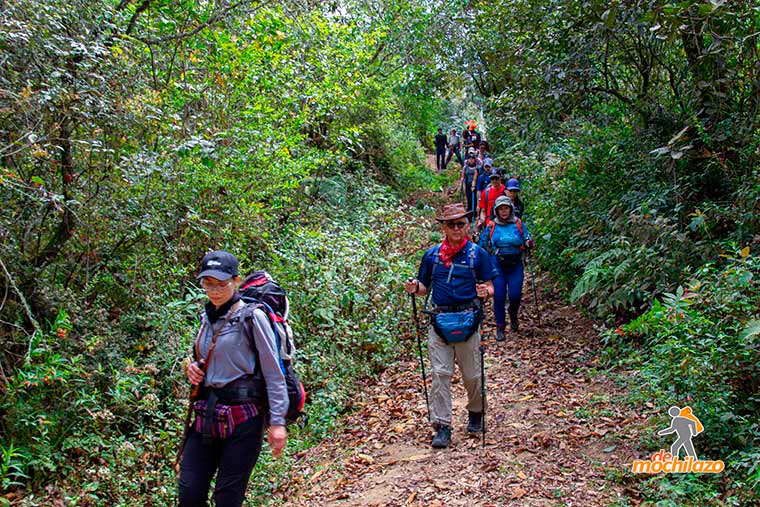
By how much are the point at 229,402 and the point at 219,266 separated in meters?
0.87

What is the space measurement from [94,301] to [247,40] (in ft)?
15.9

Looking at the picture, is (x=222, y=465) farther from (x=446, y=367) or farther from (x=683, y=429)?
(x=683, y=429)

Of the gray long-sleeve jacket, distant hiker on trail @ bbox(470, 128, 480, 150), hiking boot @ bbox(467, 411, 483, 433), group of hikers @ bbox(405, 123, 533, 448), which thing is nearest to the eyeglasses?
the gray long-sleeve jacket

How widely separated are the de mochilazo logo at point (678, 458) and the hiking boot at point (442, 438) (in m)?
1.76

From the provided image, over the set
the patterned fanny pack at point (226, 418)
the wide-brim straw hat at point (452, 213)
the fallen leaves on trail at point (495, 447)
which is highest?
the wide-brim straw hat at point (452, 213)

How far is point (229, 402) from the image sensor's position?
153 inches

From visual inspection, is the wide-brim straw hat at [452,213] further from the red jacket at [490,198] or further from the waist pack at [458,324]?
the red jacket at [490,198]

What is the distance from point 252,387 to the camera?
3.90m

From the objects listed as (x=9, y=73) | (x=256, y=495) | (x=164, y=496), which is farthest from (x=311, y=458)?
(x=9, y=73)

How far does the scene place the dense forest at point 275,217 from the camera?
573 centimetres

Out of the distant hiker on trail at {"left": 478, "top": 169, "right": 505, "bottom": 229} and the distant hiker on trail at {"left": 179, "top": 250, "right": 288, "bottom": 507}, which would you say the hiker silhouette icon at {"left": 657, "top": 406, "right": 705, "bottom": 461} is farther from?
the distant hiker on trail at {"left": 478, "top": 169, "right": 505, "bottom": 229}

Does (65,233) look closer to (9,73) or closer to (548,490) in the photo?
(9,73)

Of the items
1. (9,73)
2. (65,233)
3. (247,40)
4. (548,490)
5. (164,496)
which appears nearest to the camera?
(548,490)

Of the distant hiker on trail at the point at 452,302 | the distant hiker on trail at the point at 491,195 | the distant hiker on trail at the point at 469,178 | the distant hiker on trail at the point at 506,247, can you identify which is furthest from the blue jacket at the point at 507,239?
the distant hiker on trail at the point at 469,178
